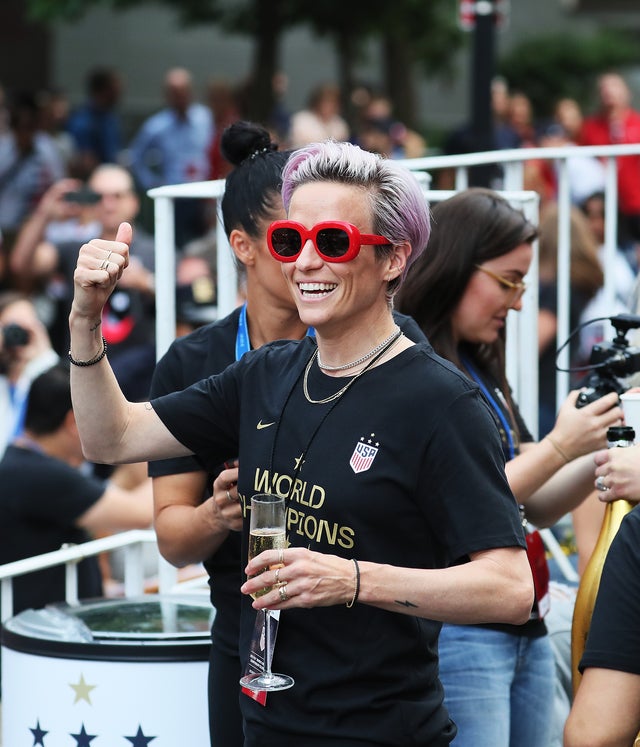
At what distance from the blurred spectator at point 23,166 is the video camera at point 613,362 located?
790 cm

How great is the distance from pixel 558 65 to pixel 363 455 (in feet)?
88.0

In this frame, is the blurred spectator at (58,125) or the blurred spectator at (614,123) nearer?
the blurred spectator at (614,123)

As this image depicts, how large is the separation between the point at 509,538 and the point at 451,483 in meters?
0.14

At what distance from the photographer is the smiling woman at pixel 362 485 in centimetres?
229

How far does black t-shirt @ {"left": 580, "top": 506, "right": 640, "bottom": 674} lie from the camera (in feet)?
7.56

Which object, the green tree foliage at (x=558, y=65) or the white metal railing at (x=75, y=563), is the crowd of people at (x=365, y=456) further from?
the green tree foliage at (x=558, y=65)

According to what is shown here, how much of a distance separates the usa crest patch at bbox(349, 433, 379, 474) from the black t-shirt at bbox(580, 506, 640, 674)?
1.49 ft

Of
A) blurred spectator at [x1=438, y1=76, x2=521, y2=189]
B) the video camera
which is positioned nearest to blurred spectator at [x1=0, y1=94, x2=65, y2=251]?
blurred spectator at [x1=438, y1=76, x2=521, y2=189]

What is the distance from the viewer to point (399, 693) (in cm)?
240

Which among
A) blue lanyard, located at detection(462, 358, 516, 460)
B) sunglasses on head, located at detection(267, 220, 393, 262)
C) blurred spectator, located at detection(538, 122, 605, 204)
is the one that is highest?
blurred spectator, located at detection(538, 122, 605, 204)

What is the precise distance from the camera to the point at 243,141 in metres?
3.15

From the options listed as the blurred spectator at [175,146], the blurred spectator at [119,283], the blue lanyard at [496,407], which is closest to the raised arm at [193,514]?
the blue lanyard at [496,407]

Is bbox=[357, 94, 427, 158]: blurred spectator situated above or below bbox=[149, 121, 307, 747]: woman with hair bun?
above

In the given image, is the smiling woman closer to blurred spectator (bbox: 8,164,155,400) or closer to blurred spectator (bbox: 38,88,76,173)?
blurred spectator (bbox: 8,164,155,400)
